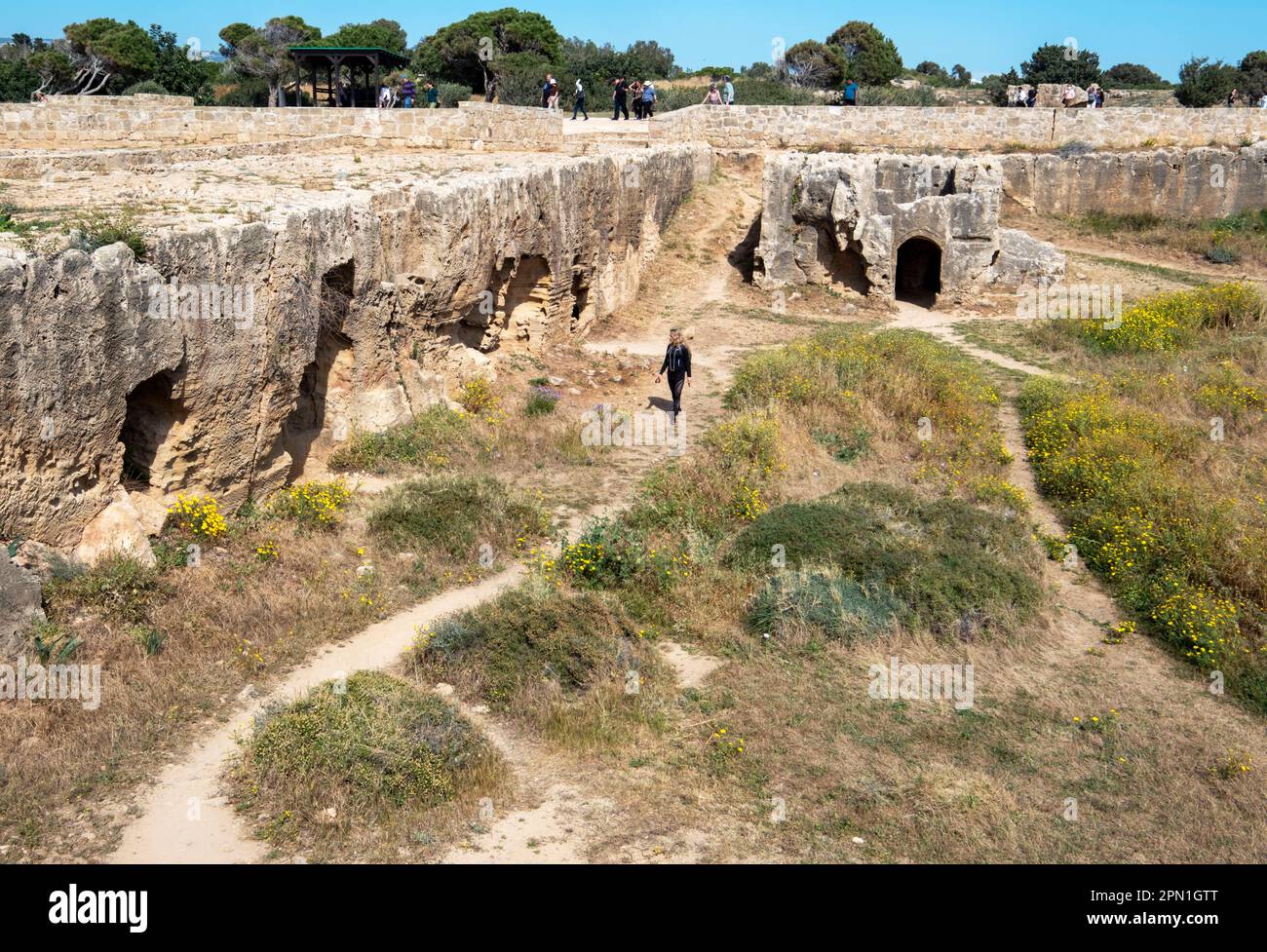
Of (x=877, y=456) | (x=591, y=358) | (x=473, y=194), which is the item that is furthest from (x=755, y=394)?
(x=473, y=194)

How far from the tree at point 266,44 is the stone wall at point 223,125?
74.0 feet

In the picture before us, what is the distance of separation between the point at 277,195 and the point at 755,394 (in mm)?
6207

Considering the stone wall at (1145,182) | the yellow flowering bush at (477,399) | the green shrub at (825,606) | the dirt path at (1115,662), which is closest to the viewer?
the dirt path at (1115,662)

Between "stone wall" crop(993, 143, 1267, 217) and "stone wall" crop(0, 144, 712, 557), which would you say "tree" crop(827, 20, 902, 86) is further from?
"stone wall" crop(0, 144, 712, 557)

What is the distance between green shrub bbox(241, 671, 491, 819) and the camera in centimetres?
642

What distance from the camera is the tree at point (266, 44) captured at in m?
44.9

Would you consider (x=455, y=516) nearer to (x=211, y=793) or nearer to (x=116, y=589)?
(x=116, y=589)

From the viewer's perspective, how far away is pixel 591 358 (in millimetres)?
16484

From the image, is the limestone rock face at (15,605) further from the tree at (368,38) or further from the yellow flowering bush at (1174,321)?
the tree at (368,38)

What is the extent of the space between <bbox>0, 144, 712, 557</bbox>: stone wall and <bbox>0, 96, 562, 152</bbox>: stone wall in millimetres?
7457

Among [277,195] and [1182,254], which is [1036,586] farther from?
[1182,254]

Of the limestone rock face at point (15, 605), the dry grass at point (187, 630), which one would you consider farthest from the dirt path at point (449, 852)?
the limestone rock face at point (15, 605)

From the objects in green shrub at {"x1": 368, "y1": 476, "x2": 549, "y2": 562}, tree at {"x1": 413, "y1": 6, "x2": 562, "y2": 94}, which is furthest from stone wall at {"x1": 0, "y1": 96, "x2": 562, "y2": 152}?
tree at {"x1": 413, "y1": 6, "x2": 562, "y2": 94}

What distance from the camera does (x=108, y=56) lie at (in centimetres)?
4206
